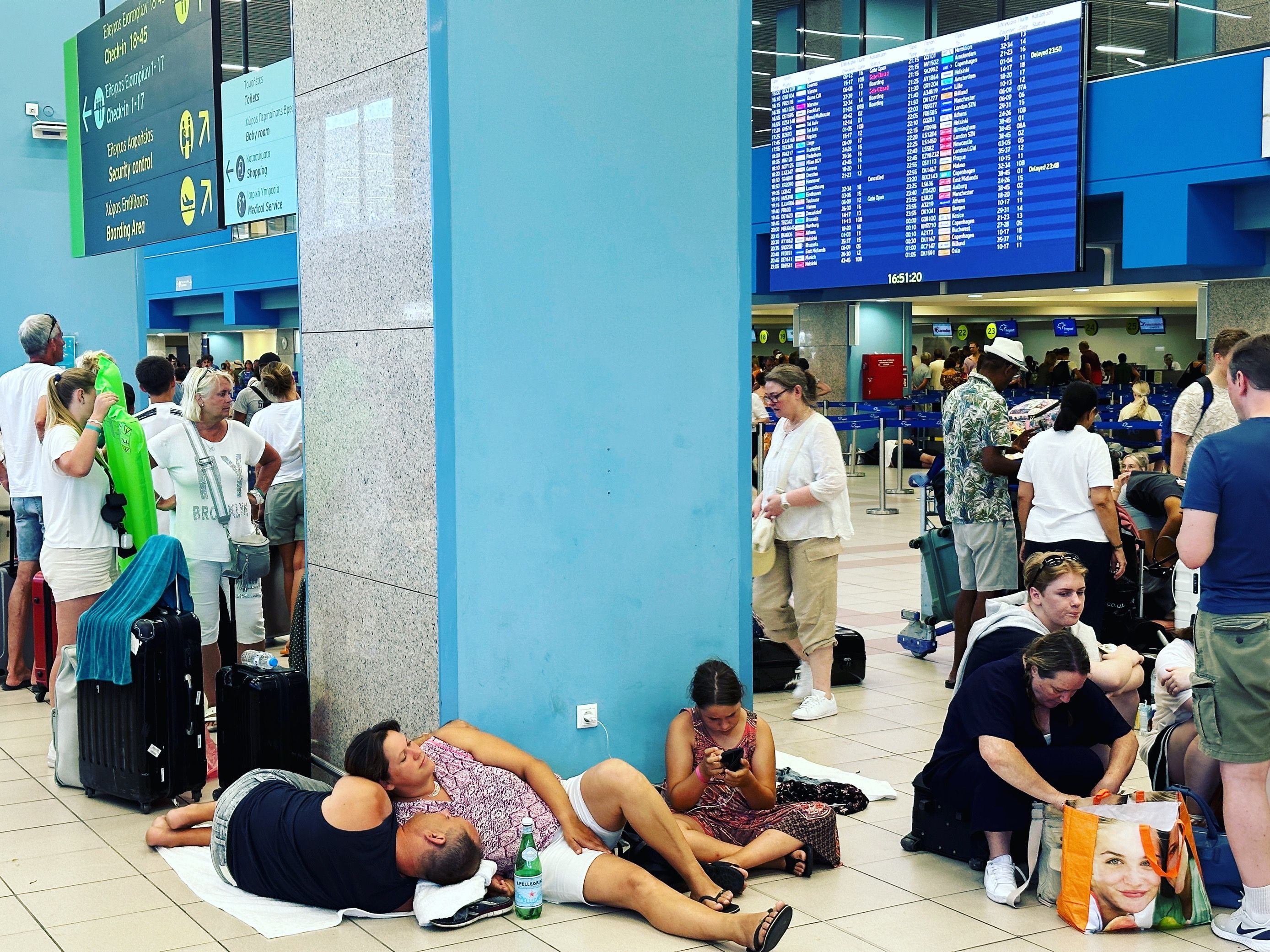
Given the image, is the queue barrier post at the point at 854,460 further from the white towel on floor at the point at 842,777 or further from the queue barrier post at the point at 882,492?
the white towel on floor at the point at 842,777

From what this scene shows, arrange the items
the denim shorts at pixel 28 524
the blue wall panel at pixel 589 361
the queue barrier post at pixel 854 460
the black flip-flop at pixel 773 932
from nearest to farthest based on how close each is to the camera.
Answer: the black flip-flop at pixel 773 932, the blue wall panel at pixel 589 361, the denim shorts at pixel 28 524, the queue barrier post at pixel 854 460

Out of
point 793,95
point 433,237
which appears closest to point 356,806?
point 433,237

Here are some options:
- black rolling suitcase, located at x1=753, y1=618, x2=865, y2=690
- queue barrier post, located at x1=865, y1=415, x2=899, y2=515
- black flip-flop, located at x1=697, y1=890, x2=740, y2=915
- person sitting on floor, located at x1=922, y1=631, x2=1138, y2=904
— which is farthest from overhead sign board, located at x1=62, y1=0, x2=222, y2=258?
queue barrier post, located at x1=865, y1=415, x2=899, y2=515

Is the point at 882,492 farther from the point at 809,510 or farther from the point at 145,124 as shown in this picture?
the point at 145,124

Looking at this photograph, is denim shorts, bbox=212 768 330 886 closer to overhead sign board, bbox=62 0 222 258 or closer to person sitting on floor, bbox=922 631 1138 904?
person sitting on floor, bbox=922 631 1138 904

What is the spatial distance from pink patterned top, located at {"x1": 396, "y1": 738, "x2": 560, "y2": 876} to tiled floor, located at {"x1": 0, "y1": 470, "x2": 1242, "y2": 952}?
23 cm

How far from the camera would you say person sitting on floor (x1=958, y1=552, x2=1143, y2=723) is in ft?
15.1

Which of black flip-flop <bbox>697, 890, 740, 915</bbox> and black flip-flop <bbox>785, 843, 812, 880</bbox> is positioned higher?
black flip-flop <bbox>697, 890, 740, 915</bbox>

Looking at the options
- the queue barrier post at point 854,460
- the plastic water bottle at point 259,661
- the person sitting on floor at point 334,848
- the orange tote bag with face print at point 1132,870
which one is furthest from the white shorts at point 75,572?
the queue barrier post at point 854,460

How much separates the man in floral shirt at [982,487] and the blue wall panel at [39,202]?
26.7 feet

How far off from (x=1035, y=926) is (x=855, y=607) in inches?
223

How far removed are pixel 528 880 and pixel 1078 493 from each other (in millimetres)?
3598

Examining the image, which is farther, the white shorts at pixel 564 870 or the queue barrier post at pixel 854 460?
the queue barrier post at pixel 854 460

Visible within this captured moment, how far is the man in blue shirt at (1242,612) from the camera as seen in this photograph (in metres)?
3.92
